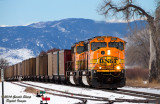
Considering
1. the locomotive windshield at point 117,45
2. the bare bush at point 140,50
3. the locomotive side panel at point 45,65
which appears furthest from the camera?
the bare bush at point 140,50

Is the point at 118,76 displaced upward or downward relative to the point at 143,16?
downward

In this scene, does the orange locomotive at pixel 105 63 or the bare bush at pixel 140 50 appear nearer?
the orange locomotive at pixel 105 63

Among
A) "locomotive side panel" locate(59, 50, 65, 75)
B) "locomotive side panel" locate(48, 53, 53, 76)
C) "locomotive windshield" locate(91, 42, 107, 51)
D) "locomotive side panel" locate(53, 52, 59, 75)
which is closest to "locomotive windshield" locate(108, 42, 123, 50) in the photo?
"locomotive windshield" locate(91, 42, 107, 51)

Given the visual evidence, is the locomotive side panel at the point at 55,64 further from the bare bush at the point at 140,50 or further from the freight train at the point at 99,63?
the bare bush at the point at 140,50

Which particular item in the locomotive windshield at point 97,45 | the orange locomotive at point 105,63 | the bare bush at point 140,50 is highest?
the bare bush at point 140,50

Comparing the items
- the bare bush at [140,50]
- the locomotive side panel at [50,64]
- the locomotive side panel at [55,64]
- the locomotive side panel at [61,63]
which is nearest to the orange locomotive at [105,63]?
the locomotive side panel at [61,63]

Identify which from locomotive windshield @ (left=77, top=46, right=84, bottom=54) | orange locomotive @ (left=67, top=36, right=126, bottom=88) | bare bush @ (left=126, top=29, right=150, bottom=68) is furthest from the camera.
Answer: bare bush @ (left=126, top=29, right=150, bottom=68)

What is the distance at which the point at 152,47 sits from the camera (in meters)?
28.8

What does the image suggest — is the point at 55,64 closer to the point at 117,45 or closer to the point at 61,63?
the point at 61,63

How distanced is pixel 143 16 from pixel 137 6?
1120 mm

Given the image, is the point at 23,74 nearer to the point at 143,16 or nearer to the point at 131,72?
the point at 131,72

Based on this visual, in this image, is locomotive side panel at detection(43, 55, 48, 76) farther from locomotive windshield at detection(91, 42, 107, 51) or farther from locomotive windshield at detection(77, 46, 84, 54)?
locomotive windshield at detection(91, 42, 107, 51)

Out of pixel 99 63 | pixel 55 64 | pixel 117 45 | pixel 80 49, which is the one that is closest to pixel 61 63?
pixel 55 64

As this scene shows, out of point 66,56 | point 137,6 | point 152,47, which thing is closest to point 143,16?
point 137,6
